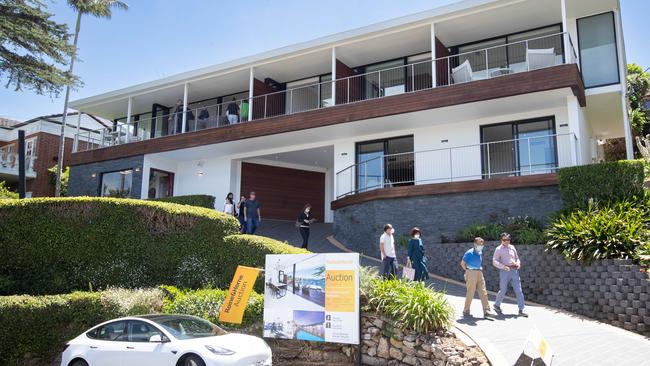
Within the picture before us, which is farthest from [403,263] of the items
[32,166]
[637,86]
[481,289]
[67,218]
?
[32,166]

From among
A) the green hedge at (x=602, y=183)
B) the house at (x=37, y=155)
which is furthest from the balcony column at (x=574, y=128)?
the house at (x=37, y=155)

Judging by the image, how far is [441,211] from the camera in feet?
49.7

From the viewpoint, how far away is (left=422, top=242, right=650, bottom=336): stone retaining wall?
9.85 meters

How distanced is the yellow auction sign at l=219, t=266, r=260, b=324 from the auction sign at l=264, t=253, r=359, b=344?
0.44 m

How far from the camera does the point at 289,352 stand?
923 centimetres

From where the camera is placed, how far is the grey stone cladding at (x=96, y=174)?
22.8 meters

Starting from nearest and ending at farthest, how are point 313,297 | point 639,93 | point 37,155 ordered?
point 313,297 → point 639,93 → point 37,155

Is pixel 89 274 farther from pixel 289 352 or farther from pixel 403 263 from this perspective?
pixel 403 263

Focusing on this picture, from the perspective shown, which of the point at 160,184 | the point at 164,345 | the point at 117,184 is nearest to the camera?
the point at 164,345

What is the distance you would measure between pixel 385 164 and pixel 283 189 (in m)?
6.99

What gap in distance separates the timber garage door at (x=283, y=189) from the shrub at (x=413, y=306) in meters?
14.3

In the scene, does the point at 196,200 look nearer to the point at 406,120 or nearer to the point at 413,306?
the point at 406,120

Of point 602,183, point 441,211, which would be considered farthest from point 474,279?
point 441,211

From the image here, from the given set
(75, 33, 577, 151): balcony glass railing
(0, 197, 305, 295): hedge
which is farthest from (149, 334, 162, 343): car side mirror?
(75, 33, 577, 151): balcony glass railing
